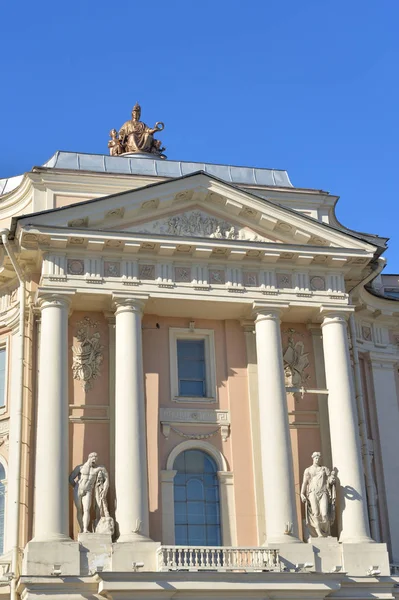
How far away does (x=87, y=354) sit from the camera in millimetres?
24969

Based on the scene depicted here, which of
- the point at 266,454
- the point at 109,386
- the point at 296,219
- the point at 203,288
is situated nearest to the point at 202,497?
the point at 266,454

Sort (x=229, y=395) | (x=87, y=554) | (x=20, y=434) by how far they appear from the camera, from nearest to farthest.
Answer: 1. (x=87, y=554)
2. (x=20, y=434)
3. (x=229, y=395)

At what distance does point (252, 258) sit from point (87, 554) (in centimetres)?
813

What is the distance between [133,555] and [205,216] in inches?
336

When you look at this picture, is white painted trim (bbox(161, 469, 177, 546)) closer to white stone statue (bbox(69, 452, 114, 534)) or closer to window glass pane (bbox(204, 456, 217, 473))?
window glass pane (bbox(204, 456, 217, 473))

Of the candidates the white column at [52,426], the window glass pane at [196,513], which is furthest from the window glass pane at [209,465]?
the white column at [52,426]

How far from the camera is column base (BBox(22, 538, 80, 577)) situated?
2156cm

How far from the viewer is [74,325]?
2531 centimetres

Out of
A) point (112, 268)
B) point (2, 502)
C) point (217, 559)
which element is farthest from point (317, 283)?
point (2, 502)

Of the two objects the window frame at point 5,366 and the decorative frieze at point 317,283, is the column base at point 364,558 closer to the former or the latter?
the decorative frieze at point 317,283

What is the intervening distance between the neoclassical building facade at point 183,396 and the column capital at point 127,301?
0.03 metres

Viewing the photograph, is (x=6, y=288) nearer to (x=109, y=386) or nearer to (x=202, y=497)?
(x=109, y=386)

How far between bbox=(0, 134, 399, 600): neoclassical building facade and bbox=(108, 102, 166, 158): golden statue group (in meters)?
4.81

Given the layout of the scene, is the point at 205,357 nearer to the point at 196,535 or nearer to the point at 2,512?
the point at 196,535
